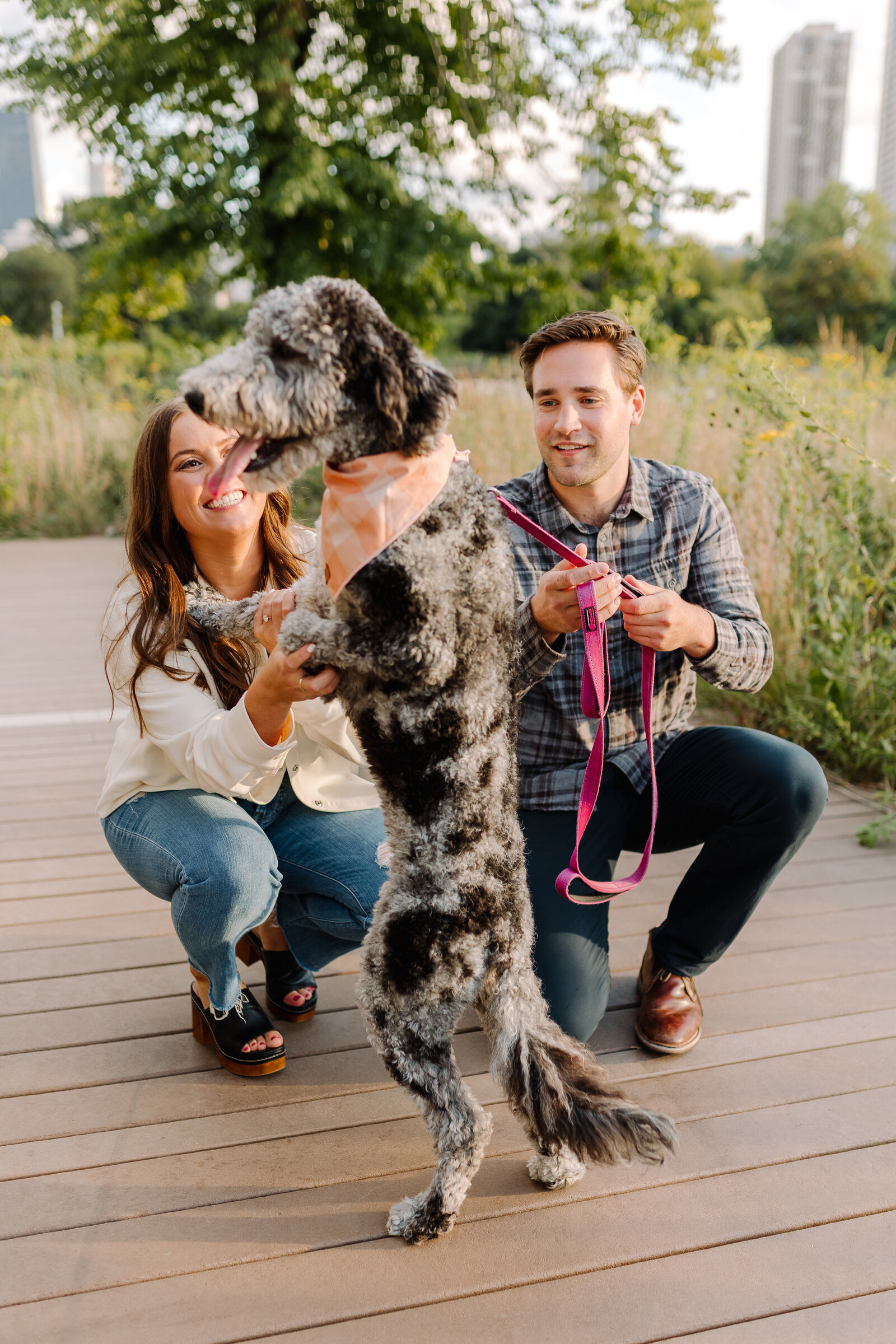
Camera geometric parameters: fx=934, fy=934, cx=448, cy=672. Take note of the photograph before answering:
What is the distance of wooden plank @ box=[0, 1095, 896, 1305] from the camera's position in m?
1.61

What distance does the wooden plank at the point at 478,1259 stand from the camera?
1.49 m

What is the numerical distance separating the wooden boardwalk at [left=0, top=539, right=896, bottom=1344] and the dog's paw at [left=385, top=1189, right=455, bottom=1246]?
0.08 feet

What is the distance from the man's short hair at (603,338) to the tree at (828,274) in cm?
2654

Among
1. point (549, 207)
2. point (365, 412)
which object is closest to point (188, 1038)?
point (365, 412)

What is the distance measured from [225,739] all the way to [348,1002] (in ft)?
3.00

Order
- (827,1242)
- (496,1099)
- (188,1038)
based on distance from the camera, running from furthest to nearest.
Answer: (188,1038)
(496,1099)
(827,1242)

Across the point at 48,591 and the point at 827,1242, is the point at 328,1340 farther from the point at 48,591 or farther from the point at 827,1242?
the point at 48,591

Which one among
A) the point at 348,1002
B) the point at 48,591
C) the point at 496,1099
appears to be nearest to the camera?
the point at 496,1099

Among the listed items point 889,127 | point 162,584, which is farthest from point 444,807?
point 889,127

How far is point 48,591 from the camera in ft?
23.2

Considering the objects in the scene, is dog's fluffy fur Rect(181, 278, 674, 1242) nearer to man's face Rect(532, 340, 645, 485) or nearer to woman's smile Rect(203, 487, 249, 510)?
woman's smile Rect(203, 487, 249, 510)

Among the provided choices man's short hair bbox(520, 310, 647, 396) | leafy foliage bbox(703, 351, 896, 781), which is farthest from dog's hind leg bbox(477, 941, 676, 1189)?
leafy foliage bbox(703, 351, 896, 781)

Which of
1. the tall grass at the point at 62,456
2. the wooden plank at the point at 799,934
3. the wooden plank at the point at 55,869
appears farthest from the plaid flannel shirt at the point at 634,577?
the tall grass at the point at 62,456

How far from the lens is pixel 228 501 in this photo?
203cm
